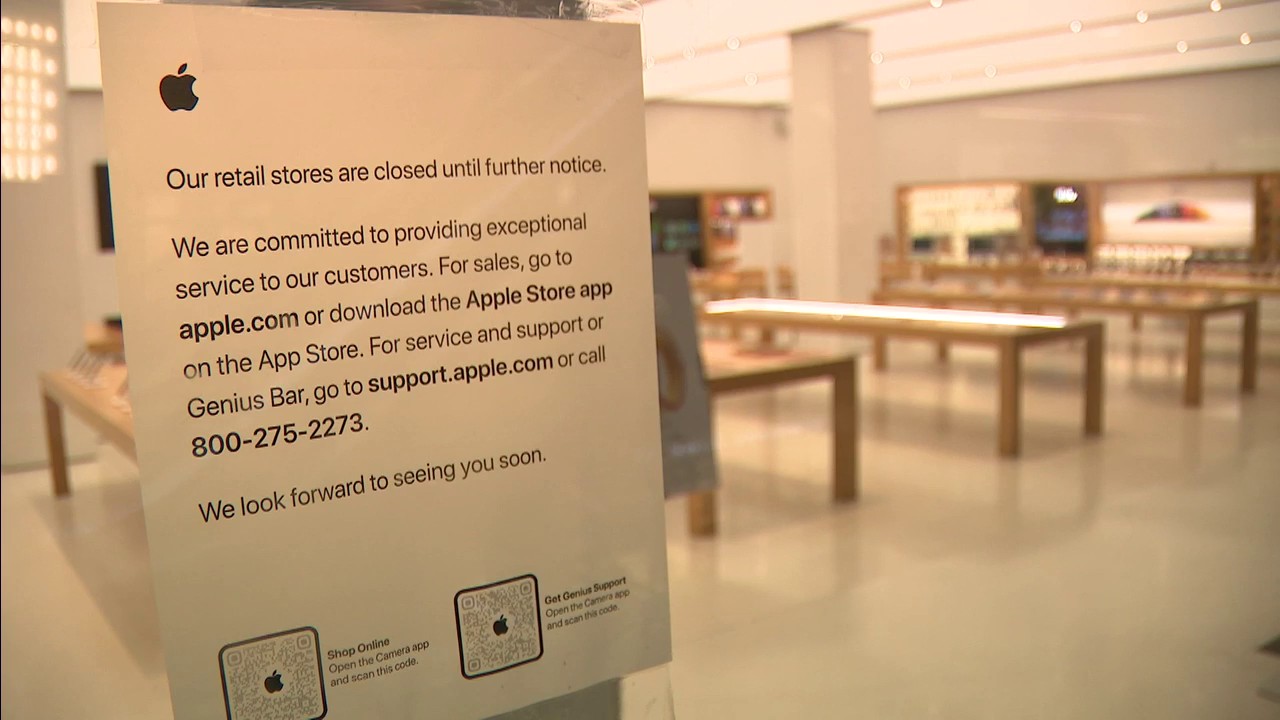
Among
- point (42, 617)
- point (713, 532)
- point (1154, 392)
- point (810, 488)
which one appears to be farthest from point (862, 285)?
point (42, 617)

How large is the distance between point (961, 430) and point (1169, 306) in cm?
130

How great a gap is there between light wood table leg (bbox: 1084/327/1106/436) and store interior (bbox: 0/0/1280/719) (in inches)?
Answer: 0.7

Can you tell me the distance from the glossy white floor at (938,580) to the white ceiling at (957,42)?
113 cm

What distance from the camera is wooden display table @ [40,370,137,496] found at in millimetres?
3674

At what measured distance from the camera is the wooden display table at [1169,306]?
433 centimetres

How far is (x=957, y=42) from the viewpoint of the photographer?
8477 millimetres

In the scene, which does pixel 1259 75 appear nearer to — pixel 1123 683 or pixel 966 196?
pixel 1123 683

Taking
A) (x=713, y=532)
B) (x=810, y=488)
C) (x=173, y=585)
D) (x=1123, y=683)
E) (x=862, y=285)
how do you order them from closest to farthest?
(x=173, y=585), (x=1123, y=683), (x=713, y=532), (x=810, y=488), (x=862, y=285)

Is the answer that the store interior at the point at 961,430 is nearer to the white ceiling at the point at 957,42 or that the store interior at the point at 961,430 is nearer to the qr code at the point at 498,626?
the white ceiling at the point at 957,42

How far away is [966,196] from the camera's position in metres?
12.3

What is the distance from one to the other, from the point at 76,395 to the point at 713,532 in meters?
2.83

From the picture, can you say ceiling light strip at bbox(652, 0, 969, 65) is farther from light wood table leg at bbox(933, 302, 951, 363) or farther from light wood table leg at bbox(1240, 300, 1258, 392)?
light wood table leg at bbox(1240, 300, 1258, 392)

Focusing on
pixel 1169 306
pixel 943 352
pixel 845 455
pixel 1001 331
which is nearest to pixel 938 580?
pixel 845 455

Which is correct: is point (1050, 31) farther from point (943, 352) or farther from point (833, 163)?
point (943, 352)
